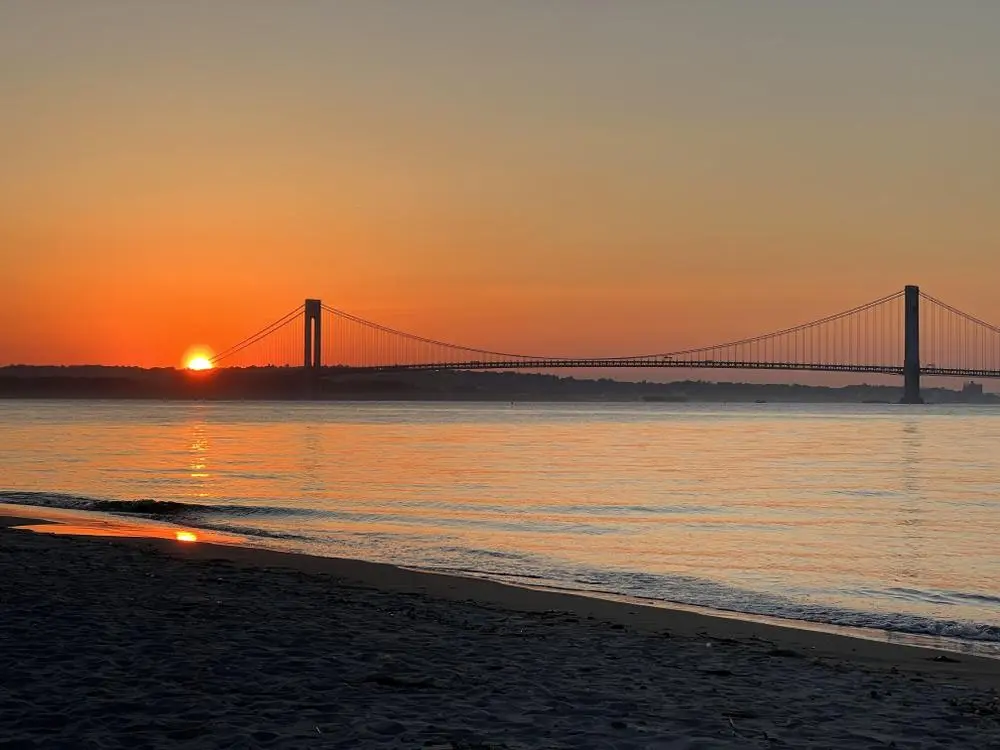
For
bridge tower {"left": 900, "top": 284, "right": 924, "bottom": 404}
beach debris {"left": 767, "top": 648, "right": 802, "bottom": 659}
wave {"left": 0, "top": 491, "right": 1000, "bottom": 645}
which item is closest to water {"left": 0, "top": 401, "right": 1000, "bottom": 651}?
wave {"left": 0, "top": 491, "right": 1000, "bottom": 645}

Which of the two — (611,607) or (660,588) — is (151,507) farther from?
(611,607)

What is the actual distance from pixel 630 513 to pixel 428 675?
14.9 metres

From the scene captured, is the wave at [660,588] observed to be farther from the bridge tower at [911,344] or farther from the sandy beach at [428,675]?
the bridge tower at [911,344]

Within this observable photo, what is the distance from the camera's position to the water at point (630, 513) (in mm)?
12102

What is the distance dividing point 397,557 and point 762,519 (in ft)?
29.5

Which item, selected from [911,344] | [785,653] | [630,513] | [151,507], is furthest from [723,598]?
[911,344]

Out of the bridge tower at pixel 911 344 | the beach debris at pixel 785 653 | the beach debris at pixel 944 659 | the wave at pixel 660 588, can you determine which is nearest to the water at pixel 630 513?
the wave at pixel 660 588

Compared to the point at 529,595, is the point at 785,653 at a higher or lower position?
higher

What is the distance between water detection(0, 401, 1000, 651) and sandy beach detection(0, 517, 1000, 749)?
7.59ft

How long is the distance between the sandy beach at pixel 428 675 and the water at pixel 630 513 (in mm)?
2315

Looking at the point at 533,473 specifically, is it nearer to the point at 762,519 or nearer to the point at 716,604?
the point at 762,519

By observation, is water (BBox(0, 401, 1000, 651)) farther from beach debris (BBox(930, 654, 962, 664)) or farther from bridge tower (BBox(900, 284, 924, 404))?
bridge tower (BBox(900, 284, 924, 404))

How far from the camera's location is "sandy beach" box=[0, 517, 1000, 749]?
5336 millimetres

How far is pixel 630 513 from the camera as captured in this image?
21.1m
